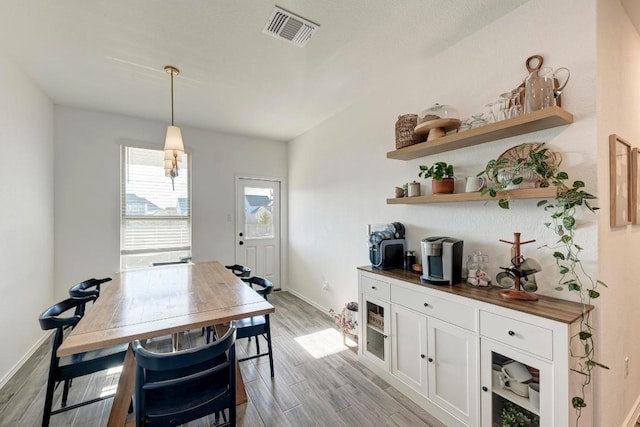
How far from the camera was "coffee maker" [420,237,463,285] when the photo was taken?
6.36 ft

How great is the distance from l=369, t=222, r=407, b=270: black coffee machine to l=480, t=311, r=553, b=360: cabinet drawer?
37.3 inches

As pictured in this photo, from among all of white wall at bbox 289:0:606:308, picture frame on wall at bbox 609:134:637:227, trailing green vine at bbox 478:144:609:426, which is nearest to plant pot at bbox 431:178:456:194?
white wall at bbox 289:0:606:308

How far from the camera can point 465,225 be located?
7.04ft

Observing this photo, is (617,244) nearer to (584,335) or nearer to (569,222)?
(569,222)

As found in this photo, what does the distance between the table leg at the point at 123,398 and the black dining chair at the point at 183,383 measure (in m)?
0.62

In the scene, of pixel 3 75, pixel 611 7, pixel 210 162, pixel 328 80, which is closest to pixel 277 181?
pixel 210 162

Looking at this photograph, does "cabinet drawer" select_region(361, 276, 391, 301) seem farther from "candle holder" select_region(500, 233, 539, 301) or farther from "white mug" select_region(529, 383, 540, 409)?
"white mug" select_region(529, 383, 540, 409)

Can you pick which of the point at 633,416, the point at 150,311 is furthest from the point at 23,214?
the point at 633,416

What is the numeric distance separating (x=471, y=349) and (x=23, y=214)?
4.03m

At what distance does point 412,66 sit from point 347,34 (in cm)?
81

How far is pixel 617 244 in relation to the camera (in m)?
1.69

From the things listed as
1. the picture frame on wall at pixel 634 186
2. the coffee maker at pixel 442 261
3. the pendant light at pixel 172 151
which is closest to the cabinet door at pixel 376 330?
the coffee maker at pixel 442 261

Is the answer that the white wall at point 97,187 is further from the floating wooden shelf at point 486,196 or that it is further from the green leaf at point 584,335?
the green leaf at point 584,335

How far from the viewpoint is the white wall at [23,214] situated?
232 centimetres
